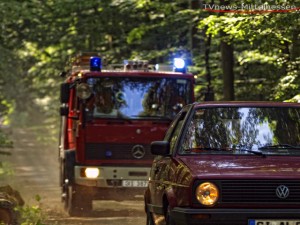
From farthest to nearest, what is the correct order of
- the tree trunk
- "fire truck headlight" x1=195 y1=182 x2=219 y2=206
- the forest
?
1. the tree trunk
2. the forest
3. "fire truck headlight" x1=195 y1=182 x2=219 y2=206

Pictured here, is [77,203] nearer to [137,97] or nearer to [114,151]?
[114,151]

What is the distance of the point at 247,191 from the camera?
782 centimetres

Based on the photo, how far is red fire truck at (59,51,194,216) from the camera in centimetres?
1535

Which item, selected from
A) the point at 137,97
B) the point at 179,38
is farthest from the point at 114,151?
the point at 179,38

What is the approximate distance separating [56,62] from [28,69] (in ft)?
15.8

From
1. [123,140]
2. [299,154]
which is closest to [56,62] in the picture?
[123,140]

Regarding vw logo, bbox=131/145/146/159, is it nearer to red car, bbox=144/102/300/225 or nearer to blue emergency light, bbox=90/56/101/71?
blue emergency light, bbox=90/56/101/71

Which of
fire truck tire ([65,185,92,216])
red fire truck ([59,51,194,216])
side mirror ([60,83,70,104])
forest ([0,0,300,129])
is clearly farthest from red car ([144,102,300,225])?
fire truck tire ([65,185,92,216])

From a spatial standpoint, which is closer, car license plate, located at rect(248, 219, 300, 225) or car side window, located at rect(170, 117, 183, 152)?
car license plate, located at rect(248, 219, 300, 225)

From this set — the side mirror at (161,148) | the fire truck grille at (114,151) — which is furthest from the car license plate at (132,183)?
the side mirror at (161,148)

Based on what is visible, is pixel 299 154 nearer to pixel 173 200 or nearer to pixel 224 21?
pixel 173 200

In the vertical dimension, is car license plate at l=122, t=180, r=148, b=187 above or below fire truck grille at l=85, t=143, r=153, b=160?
below

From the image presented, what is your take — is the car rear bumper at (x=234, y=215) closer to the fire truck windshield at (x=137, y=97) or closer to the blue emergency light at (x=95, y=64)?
the fire truck windshield at (x=137, y=97)

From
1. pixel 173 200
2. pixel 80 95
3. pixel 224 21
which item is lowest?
pixel 173 200
